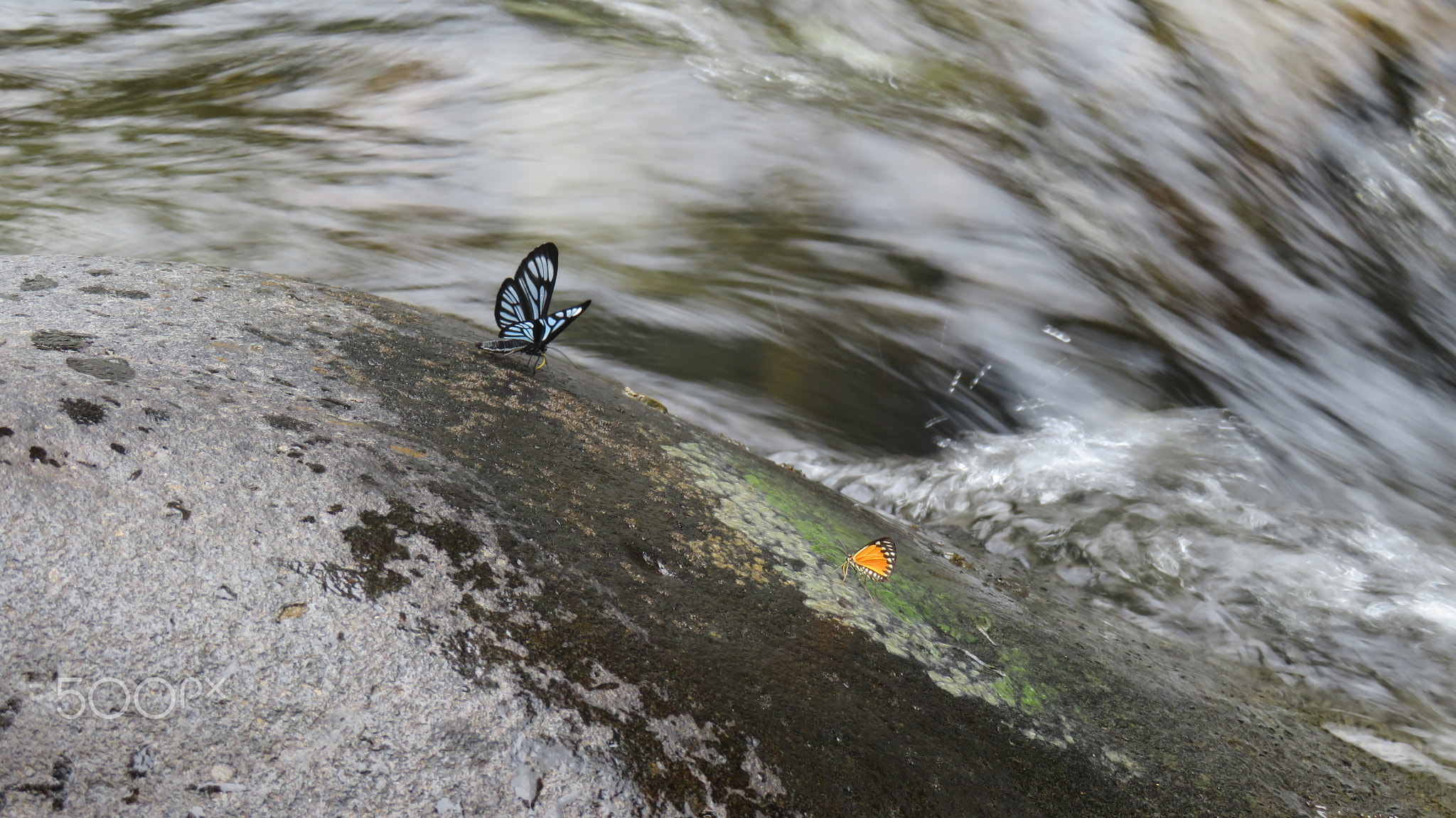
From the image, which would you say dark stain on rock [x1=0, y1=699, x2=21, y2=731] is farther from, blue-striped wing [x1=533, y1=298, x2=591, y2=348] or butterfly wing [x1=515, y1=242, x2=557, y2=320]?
butterfly wing [x1=515, y1=242, x2=557, y2=320]

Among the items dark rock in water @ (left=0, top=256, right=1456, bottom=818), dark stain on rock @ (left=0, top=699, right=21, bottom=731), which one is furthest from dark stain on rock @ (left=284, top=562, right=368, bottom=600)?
dark stain on rock @ (left=0, top=699, right=21, bottom=731)

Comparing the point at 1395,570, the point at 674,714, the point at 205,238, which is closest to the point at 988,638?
the point at 674,714

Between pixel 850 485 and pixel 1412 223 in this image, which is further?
pixel 1412 223

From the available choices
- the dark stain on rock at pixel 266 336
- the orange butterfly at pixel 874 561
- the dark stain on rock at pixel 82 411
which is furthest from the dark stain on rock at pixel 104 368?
the orange butterfly at pixel 874 561

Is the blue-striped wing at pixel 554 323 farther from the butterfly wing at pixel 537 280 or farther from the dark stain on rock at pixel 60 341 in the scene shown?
the dark stain on rock at pixel 60 341

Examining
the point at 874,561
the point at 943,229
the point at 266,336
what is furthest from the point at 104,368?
the point at 943,229

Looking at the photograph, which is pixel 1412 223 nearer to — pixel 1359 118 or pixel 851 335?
pixel 1359 118
